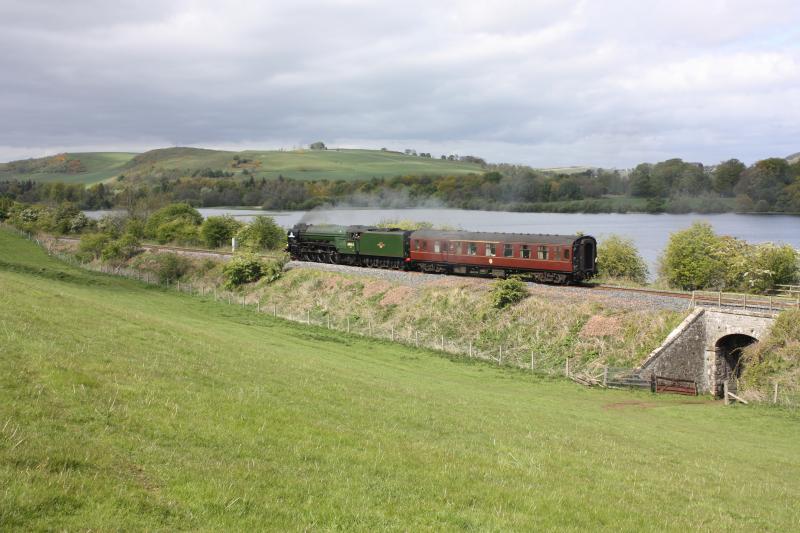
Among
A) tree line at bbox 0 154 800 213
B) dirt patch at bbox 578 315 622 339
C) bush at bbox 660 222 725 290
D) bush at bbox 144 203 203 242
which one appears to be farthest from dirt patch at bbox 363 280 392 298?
tree line at bbox 0 154 800 213

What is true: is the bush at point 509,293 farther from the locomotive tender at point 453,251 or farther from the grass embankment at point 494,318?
the locomotive tender at point 453,251

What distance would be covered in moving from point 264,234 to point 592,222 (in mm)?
72547

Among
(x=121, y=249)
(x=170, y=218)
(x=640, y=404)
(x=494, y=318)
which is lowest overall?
(x=640, y=404)

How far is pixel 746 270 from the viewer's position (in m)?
39.2

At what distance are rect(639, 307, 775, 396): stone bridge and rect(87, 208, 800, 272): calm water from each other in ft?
146

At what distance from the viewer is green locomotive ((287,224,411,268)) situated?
4895 centimetres

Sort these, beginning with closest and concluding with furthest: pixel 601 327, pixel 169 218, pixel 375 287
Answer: pixel 601 327 < pixel 375 287 < pixel 169 218

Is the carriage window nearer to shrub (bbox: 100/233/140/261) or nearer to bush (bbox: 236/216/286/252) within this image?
bush (bbox: 236/216/286/252)

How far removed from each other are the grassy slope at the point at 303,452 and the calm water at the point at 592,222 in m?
55.4

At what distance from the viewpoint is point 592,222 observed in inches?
4764

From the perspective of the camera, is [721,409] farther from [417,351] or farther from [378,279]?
[378,279]

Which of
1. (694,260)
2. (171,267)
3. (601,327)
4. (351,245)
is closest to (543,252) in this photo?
(601,327)

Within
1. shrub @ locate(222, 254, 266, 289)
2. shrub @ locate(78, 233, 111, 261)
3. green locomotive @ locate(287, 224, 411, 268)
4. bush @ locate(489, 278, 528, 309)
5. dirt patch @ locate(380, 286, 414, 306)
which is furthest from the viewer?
shrub @ locate(78, 233, 111, 261)

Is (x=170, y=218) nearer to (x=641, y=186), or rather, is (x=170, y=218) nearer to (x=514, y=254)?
(x=514, y=254)
